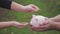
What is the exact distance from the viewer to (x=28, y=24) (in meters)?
0.84

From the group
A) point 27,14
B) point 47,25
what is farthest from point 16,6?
point 47,25

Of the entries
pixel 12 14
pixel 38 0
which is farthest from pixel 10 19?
pixel 38 0

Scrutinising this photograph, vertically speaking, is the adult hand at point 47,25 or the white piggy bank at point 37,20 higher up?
the white piggy bank at point 37,20

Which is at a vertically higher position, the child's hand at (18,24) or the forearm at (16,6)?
the forearm at (16,6)

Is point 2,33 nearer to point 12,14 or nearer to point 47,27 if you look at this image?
point 12,14

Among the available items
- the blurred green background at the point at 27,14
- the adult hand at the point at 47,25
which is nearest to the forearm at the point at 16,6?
the blurred green background at the point at 27,14

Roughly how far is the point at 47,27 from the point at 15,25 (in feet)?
0.46

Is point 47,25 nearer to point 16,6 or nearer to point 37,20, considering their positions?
point 37,20

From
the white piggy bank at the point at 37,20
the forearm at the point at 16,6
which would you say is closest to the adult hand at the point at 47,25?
the white piggy bank at the point at 37,20

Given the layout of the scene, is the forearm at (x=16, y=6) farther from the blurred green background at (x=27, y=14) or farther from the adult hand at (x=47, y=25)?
the adult hand at (x=47, y=25)

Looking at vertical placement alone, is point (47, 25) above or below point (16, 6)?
below

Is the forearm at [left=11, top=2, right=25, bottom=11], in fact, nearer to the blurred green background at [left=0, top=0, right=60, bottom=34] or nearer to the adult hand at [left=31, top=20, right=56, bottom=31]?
the blurred green background at [left=0, top=0, right=60, bottom=34]

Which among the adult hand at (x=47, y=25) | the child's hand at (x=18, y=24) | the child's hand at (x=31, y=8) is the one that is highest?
the child's hand at (x=31, y=8)

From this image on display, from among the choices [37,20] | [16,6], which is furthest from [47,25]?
[16,6]
